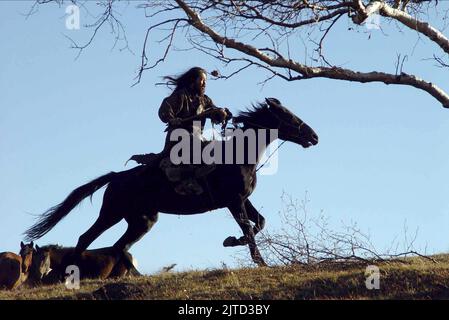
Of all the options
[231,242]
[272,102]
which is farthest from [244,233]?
[272,102]

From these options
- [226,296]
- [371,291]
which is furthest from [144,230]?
[371,291]

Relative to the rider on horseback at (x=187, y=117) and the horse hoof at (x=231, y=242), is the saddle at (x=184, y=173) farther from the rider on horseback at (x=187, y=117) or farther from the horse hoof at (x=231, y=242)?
the horse hoof at (x=231, y=242)

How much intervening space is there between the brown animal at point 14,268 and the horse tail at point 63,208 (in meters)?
1.89

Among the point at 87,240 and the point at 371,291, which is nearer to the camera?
the point at 371,291

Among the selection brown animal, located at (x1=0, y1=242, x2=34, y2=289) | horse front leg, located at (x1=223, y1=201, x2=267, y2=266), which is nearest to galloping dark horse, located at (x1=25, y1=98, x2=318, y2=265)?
horse front leg, located at (x1=223, y1=201, x2=267, y2=266)

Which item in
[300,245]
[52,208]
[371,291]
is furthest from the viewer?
[52,208]

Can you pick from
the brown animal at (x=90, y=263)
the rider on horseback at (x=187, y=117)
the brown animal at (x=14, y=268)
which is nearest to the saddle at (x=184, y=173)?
the rider on horseback at (x=187, y=117)

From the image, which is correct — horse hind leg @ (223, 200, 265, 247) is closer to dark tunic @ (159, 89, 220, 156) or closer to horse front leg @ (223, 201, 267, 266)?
horse front leg @ (223, 201, 267, 266)

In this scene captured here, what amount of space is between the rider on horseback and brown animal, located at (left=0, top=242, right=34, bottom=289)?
423cm
